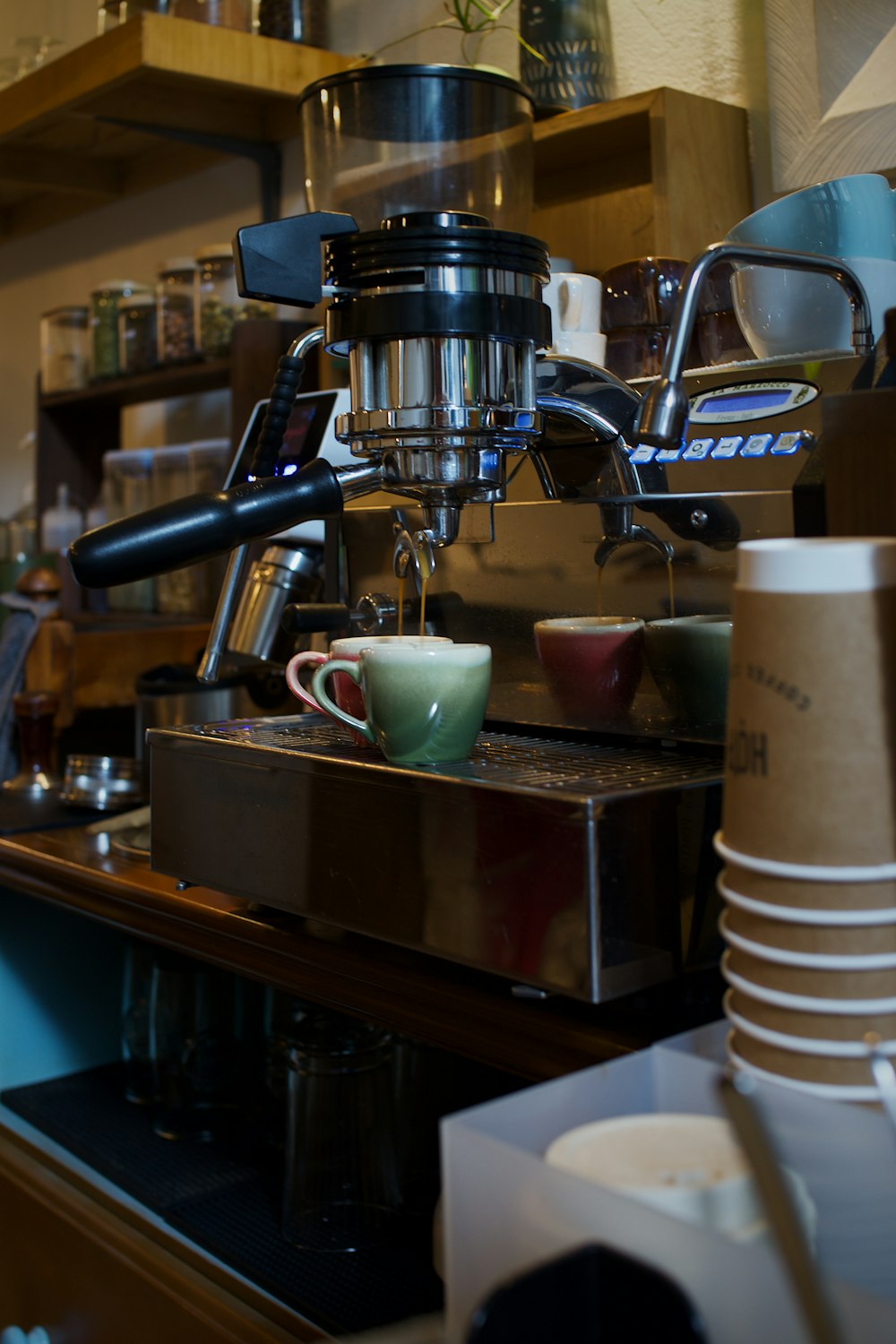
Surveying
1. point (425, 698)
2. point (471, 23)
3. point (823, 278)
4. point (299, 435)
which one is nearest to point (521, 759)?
point (425, 698)

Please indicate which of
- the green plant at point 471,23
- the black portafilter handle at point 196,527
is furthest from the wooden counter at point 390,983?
the green plant at point 471,23

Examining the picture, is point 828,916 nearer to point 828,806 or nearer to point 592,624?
point 828,806

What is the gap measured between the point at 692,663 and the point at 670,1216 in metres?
0.36

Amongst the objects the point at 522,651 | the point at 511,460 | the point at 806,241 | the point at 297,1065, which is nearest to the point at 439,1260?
the point at 297,1065

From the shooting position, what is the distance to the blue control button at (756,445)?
0.63 metres

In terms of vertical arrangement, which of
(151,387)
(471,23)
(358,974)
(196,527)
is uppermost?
(471,23)

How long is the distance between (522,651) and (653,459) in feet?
0.40

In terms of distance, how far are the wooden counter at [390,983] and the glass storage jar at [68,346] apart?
1.15 metres

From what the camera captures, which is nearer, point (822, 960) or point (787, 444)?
point (822, 960)

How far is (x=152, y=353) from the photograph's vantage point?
1.75m

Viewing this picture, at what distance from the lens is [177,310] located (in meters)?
1.69

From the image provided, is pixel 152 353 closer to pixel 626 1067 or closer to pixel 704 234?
pixel 704 234

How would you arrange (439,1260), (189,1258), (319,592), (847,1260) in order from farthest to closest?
(319,592) → (189,1258) → (439,1260) → (847,1260)

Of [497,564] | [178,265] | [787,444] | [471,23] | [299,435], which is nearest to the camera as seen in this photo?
[787,444]
